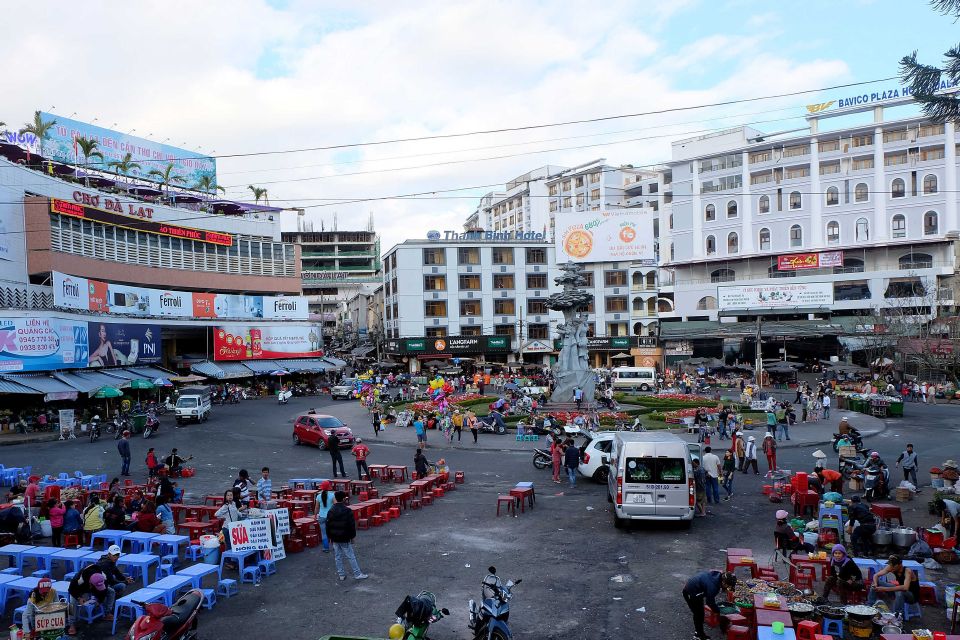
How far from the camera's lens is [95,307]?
46.2m

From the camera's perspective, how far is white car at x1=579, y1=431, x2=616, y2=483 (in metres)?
20.3

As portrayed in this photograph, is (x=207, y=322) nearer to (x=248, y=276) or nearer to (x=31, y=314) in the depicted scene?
(x=248, y=276)

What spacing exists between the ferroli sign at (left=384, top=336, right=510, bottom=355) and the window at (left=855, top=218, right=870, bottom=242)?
120 feet

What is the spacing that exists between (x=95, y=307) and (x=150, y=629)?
143 ft

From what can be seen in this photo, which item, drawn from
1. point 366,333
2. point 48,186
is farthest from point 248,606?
point 366,333

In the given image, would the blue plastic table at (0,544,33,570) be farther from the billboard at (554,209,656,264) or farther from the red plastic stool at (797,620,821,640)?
the billboard at (554,209,656,264)

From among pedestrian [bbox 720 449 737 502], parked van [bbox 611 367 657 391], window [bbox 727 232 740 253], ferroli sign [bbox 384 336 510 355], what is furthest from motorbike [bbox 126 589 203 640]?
window [bbox 727 232 740 253]

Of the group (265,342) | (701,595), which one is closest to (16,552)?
(701,595)

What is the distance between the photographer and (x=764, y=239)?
7162 centimetres

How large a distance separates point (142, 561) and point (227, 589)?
5.30ft

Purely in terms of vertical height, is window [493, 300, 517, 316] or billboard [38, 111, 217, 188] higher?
billboard [38, 111, 217, 188]

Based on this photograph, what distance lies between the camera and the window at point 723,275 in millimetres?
73000

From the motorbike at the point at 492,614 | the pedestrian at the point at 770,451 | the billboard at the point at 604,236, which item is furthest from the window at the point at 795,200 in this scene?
the motorbike at the point at 492,614

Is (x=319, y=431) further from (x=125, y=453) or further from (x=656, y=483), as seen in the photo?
(x=656, y=483)
